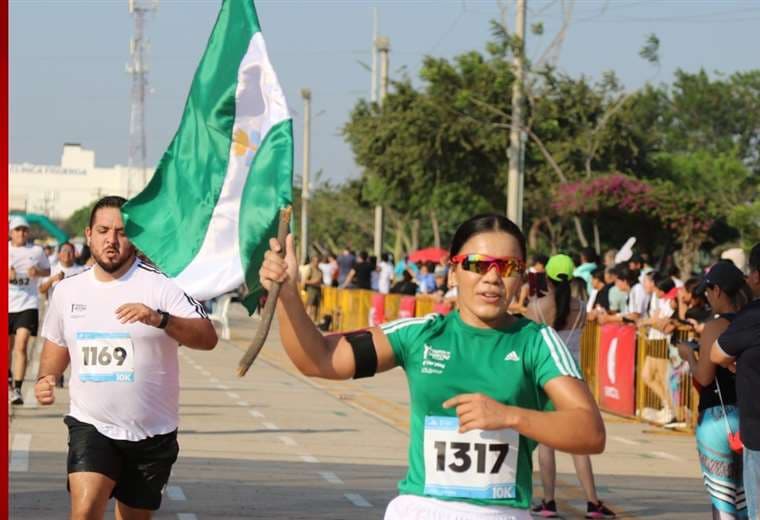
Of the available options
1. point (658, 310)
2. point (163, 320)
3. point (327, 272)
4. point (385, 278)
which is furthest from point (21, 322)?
point (327, 272)

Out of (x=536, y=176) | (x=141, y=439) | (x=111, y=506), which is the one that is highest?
(x=536, y=176)

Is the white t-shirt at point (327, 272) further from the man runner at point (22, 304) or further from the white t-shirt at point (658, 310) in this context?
the man runner at point (22, 304)

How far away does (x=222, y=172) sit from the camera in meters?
5.97

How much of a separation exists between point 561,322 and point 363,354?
707 centimetres

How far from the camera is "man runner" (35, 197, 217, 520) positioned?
25.5 feet

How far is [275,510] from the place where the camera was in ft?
37.3

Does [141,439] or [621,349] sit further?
[621,349]

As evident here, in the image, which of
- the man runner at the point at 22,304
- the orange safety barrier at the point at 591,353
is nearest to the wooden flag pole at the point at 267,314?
the man runner at the point at 22,304

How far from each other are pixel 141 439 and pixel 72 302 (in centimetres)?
74

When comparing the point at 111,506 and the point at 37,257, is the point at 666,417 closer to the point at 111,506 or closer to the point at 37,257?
the point at 37,257

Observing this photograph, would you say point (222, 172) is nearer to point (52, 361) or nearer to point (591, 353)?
point (52, 361)

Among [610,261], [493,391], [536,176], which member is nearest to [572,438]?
[493,391]

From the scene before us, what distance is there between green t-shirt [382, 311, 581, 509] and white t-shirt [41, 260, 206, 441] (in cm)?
284

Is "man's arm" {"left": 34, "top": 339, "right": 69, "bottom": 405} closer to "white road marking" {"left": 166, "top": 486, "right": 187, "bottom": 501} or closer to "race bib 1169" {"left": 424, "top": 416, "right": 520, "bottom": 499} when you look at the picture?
"race bib 1169" {"left": 424, "top": 416, "right": 520, "bottom": 499}
